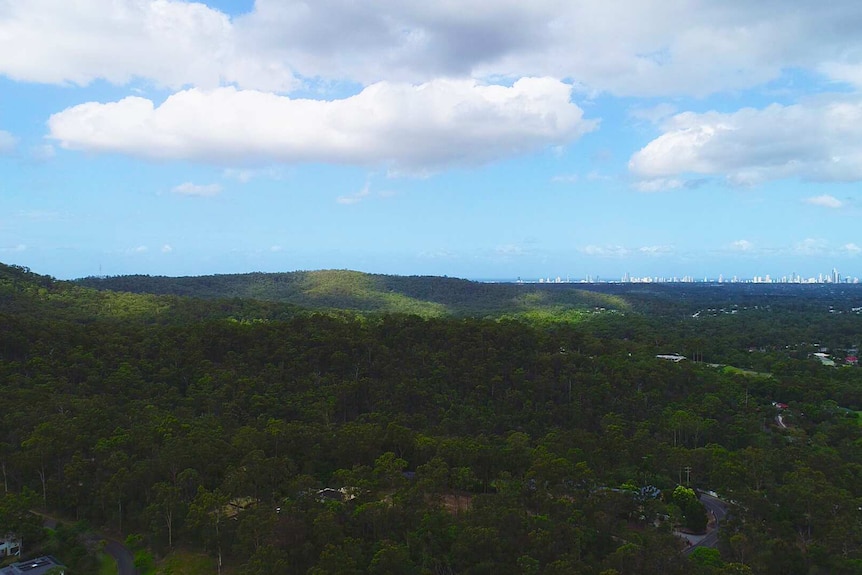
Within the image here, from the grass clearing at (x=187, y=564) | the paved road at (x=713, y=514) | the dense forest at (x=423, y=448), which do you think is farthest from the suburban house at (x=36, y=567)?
the paved road at (x=713, y=514)

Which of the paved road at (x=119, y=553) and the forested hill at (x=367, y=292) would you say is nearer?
the paved road at (x=119, y=553)

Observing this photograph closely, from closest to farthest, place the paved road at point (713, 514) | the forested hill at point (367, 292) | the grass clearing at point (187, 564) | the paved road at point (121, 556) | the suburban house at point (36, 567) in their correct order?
1. the suburban house at point (36, 567)
2. the grass clearing at point (187, 564)
3. the paved road at point (121, 556)
4. the paved road at point (713, 514)
5. the forested hill at point (367, 292)

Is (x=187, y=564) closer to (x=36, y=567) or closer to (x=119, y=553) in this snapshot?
(x=119, y=553)

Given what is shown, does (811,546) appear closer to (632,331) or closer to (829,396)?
(829,396)

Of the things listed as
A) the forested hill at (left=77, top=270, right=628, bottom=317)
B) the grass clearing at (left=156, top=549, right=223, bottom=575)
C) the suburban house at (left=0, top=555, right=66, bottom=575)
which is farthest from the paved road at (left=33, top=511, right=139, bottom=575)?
the forested hill at (left=77, top=270, right=628, bottom=317)

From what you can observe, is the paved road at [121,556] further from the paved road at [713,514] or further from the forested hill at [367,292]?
the forested hill at [367,292]

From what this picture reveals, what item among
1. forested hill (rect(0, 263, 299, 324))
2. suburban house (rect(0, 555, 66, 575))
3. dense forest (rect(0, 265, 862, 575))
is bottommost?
suburban house (rect(0, 555, 66, 575))

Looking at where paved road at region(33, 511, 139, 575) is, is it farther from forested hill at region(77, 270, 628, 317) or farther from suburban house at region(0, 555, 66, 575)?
forested hill at region(77, 270, 628, 317)
